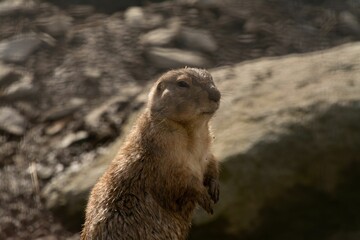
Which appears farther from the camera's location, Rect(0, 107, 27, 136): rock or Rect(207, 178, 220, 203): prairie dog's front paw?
Rect(0, 107, 27, 136): rock

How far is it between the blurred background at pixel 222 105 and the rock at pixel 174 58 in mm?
21

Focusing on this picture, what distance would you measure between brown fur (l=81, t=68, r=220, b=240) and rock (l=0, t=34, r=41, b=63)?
13.3ft

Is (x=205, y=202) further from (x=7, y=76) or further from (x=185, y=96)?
(x=7, y=76)

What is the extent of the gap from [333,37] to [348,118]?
3313 mm

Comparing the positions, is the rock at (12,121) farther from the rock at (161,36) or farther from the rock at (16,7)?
the rock at (16,7)

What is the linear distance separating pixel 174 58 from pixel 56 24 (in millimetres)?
1898

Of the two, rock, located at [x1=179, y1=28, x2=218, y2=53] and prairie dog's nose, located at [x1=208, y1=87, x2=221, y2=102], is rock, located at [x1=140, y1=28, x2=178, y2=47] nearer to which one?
rock, located at [x1=179, y1=28, x2=218, y2=53]

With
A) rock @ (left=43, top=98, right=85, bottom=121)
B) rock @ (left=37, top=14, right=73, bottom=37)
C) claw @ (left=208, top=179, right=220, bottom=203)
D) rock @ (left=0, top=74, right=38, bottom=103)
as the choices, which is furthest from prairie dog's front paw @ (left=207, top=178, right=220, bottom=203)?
rock @ (left=37, top=14, right=73, bottom=37)

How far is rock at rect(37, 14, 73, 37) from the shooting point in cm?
970

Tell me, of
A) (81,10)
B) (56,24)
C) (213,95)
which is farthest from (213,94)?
(81,10)

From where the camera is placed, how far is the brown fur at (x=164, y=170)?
5.20 meters

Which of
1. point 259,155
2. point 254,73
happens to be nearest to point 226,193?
point 259,155

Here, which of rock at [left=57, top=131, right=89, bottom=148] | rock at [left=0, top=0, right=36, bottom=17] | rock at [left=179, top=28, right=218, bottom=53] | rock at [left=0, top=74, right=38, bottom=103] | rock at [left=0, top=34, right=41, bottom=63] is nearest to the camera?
rock at [left=57, top=131, right=89, bottom=148]

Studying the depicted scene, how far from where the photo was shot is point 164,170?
210 inches
